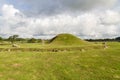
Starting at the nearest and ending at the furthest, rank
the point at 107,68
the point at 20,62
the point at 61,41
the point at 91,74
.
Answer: the point at 91,74, the point at 107,68, the point at 20,62, the point at 61,41

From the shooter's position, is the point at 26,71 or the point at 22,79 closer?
the point at 22,79

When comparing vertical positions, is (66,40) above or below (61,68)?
above

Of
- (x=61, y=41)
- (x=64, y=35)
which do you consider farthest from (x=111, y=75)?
(x=64, y=35)

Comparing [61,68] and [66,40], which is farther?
[66,40]

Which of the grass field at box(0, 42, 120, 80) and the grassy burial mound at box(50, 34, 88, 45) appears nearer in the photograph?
the grass field at box(0, 42, 120, 80)

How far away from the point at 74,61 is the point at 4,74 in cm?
1302

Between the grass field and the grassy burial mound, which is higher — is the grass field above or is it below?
below

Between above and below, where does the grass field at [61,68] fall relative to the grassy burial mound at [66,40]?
below

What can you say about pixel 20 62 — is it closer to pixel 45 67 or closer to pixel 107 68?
pixel 45 67

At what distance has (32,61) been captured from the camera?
32.7 m

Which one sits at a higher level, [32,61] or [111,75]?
[32,61]

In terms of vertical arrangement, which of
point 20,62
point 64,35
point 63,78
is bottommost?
point 63,78

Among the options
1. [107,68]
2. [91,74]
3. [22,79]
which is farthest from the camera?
[107,68]

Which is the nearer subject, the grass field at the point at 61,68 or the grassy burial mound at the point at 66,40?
the grass field at the point at 61,68
